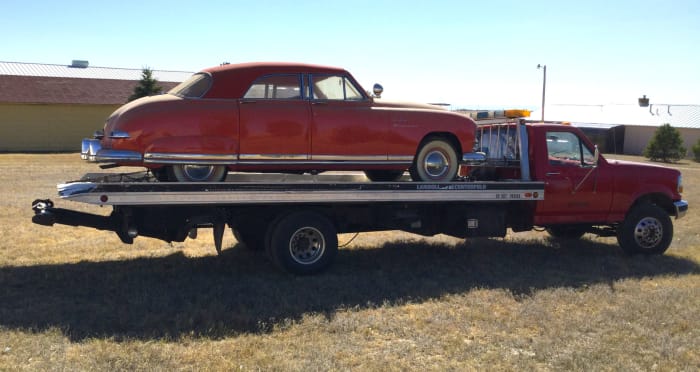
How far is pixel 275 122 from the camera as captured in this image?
7223 millimetres

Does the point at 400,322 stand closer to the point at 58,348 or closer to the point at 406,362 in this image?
the point at 406,362

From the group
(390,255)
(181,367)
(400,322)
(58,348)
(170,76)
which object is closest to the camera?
(181,367)

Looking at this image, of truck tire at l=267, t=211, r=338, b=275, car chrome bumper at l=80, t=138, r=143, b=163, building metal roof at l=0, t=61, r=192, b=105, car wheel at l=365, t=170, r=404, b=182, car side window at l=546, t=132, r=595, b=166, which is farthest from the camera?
building metal roof at l=0, t=61, r=192, b=105

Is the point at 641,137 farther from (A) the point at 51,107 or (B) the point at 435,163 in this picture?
(B) the point at 435,163

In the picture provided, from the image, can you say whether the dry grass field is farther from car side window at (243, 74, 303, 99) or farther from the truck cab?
car side window at (243, 74, 303, 99)

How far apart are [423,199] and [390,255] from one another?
1368mm

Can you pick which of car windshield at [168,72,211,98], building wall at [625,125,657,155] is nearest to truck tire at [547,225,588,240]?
car windshield at [168,72,211,98]

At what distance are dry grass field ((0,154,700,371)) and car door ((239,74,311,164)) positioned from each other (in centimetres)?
143

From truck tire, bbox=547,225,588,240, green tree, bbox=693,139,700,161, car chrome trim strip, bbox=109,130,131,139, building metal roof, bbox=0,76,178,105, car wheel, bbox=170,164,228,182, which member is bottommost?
truck tire, bbox=547,225,588,240

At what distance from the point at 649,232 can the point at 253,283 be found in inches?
227

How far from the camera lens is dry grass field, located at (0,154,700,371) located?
4.98 metres

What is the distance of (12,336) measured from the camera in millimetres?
5199

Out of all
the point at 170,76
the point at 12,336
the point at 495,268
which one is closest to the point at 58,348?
the point at 12,336

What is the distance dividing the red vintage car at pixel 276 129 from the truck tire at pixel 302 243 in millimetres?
637
